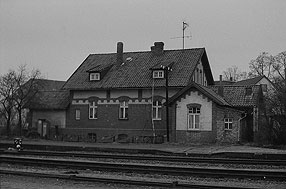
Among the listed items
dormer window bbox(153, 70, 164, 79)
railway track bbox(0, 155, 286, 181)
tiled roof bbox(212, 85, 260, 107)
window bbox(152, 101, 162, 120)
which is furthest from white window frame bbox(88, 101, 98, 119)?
railway track bbox(0, 155, 286, 181)

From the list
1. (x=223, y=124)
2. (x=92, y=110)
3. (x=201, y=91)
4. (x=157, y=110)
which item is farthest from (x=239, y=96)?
(x=92, y=110)

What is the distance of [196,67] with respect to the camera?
42.1m

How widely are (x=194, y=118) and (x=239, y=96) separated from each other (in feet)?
16.7

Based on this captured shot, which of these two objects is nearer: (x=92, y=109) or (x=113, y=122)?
(x=113, y=122)

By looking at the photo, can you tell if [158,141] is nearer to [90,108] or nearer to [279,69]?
[90,108]

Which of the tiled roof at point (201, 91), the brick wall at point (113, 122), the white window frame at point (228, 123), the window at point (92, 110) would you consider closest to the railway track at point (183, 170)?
the white window frame at point (228, 123)

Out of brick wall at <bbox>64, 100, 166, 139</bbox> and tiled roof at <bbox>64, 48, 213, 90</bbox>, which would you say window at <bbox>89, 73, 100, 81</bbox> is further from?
brick wall at <bbox>64, 100, 166, 139</bbox>

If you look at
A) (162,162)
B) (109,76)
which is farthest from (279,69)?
(162,162)

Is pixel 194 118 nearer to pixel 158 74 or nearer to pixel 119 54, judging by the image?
pixel 158 74

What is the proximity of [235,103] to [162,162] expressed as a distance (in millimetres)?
18770

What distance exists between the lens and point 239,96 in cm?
3891

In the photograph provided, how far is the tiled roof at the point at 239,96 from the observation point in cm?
3783

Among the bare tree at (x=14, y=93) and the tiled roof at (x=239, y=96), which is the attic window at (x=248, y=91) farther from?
the bare tree at (x=14, y=93)

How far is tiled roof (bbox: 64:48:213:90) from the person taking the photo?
1604 inches
